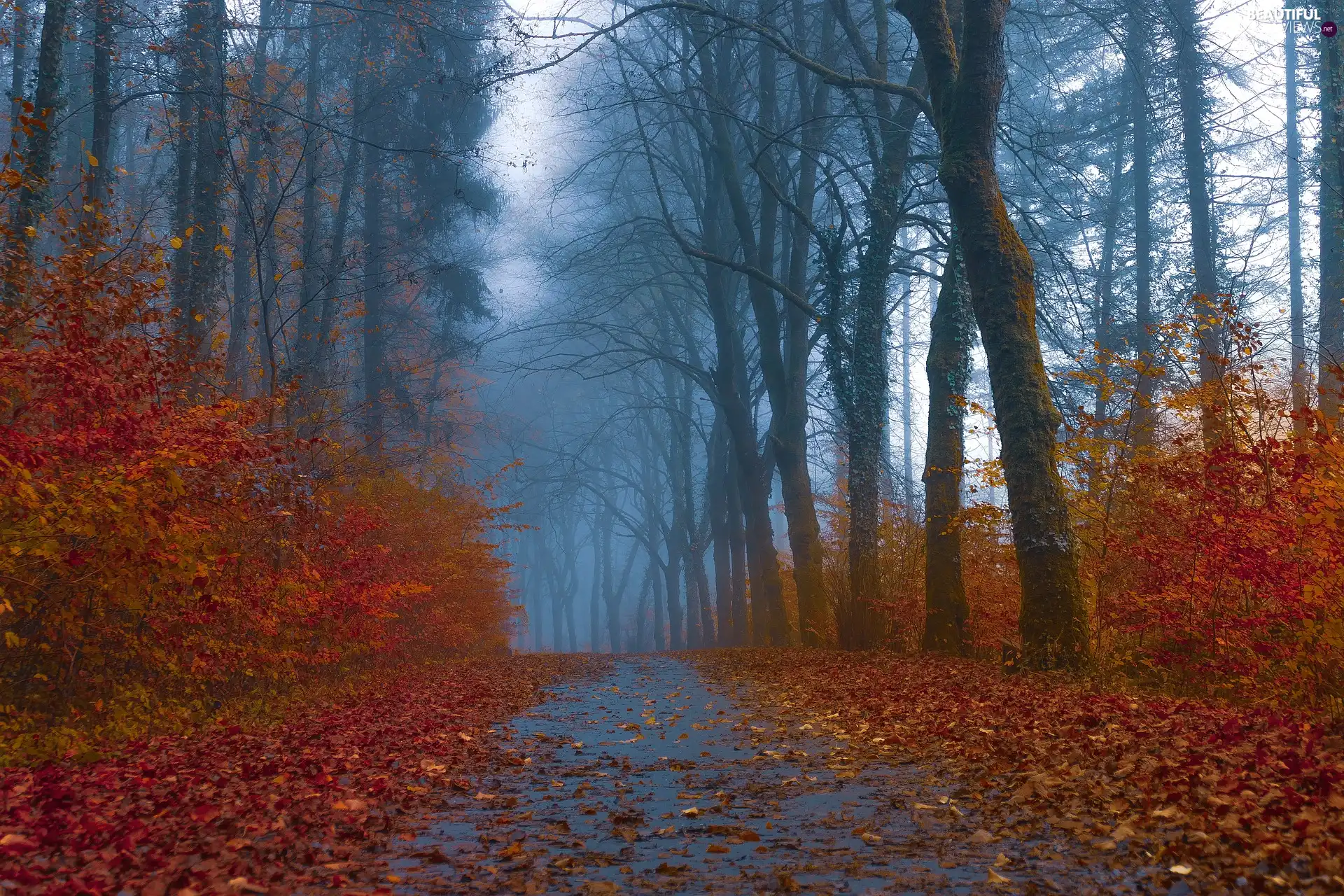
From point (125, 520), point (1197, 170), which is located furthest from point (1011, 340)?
point (1197, 170)

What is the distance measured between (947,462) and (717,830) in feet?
33.4

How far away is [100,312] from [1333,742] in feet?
28.6

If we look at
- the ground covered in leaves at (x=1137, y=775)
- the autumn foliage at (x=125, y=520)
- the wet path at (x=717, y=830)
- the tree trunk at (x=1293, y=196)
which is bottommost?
the wet path at (x=717, y=830)

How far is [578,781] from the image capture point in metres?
6.60

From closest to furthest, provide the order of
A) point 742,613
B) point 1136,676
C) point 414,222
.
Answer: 1. point 1136,676
2. point 414,222
3. point 742,613

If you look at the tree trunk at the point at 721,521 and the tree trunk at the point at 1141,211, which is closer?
the tree trunk at the point at 1141,211

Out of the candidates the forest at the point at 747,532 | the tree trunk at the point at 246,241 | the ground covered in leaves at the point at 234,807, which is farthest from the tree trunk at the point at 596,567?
the ground covered in leaves at the point at 234,807

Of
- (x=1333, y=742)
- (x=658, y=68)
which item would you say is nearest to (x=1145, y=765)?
(x=1333, y=742)

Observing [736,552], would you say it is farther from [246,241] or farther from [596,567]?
[596,567]

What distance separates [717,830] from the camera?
16.5ft

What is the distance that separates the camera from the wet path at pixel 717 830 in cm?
409

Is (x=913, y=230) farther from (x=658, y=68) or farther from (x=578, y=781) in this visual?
(x=578, y=781)

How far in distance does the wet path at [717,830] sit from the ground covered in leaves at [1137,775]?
146 mm

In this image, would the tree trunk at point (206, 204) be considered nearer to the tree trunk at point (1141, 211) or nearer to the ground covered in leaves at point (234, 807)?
the ground covered in leaves at point (234, 807)
